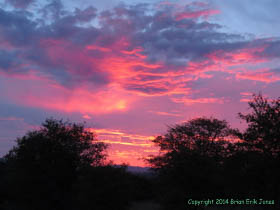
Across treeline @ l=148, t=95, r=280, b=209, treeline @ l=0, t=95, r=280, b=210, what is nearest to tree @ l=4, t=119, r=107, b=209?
treeline @ l=0, t=95, r=280, b=210

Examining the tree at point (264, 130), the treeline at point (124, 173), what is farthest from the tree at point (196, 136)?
the tree at point (264, 130)

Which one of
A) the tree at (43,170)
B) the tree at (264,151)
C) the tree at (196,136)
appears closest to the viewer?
the tree at (264,151)

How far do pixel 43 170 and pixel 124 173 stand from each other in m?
7.40

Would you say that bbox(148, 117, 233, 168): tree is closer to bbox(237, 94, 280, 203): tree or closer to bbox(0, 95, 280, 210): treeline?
bbox(0, 95, 280, 210): treeline

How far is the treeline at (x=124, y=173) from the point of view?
66.8 feet

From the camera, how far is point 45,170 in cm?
2966

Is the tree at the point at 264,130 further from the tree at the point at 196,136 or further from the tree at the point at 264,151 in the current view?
the tree at the point at 196,136

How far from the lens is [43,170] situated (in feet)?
97.1

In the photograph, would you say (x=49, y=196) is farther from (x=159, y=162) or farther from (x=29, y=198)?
(x=159, y=162)

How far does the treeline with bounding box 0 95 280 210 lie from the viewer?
2036 centimetres

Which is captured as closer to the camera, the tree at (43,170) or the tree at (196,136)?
the tree at (43,170)

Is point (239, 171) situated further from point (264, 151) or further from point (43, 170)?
point (43, 170)

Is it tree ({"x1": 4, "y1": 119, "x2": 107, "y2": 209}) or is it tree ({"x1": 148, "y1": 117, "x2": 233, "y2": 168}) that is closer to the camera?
tree ({"x1": 4, "y1": 119, "x2": 107, "y2": 209})

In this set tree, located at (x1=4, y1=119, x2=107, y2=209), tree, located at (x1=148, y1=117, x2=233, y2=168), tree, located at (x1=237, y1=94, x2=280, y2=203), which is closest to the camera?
tree, located at (x1=237, y1=94, x2=280, y2=203)
